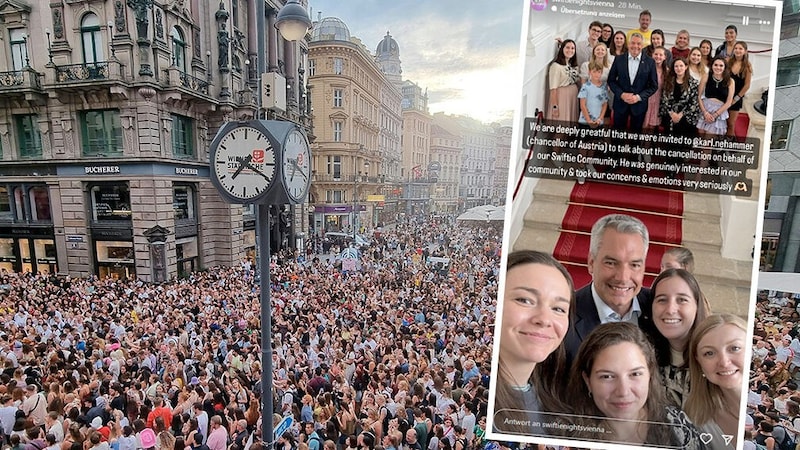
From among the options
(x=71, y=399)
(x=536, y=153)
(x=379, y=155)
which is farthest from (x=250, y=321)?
(x=379, y=155)

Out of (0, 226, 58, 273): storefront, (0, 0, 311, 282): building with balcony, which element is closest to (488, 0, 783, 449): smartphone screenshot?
(0, 0, 311, 282): building with balcony

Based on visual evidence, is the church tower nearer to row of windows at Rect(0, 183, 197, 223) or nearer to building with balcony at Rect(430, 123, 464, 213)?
building with balcony at Rect(430, 123, 464, 213)

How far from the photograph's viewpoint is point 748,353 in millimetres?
2086

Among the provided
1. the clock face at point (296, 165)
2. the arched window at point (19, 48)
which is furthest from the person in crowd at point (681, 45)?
the arched window at point (19, 48)

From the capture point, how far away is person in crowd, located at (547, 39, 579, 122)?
7.13ft

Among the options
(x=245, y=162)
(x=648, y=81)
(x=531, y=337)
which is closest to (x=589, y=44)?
(x=648, y=81)

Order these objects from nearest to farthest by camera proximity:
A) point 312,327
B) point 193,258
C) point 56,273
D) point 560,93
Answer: point 560,93
point 312,327
point 56,273
point 193,258

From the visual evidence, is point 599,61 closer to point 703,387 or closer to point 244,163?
point 703,387

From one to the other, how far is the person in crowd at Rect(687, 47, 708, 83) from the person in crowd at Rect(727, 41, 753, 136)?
0.42 ft

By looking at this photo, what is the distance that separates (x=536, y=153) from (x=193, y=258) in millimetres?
13897

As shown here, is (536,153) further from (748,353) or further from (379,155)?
(379,155)

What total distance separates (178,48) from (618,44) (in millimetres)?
14390

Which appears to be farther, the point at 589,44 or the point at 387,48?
the point at 387,48

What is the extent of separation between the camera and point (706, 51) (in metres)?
2.07
